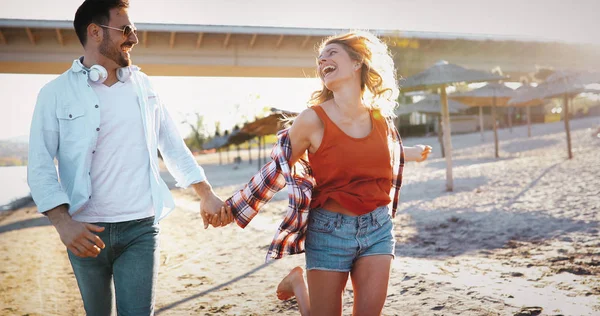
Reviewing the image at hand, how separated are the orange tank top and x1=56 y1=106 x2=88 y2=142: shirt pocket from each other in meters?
1.20

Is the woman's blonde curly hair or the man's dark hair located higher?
the man's dark hair

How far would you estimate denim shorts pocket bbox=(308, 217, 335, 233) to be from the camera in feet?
10.3

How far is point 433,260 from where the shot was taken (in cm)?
702

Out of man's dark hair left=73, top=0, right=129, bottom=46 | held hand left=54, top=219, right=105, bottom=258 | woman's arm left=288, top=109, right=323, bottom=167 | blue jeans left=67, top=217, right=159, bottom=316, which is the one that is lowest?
blue jeans left=67, top=217, right=159, bottom=316

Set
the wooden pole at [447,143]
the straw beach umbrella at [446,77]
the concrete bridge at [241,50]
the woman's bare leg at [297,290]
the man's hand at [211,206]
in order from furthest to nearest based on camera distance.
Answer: the concrete bridge at [241,50]
the wooden pole at [447,143]
the straw beach umbrella at [446,77]
the woman's bare leg at [297,290]
the man's hand at [211,206]

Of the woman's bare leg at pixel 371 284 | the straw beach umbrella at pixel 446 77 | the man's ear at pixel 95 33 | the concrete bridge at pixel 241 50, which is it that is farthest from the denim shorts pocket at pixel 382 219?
the concrete bridge at pixel 241 50

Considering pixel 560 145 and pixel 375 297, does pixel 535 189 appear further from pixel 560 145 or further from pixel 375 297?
pixel 560 145

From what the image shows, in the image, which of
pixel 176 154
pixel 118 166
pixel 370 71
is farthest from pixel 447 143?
pixel 118 166

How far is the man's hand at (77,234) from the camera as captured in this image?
2617 mm

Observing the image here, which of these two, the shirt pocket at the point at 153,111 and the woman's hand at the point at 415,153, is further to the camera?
the woman's hand at the point at 415,153

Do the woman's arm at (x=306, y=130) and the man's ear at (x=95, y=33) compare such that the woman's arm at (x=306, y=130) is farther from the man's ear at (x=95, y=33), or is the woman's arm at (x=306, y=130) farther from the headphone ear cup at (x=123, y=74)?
the man's ear at (x=95, y=33)

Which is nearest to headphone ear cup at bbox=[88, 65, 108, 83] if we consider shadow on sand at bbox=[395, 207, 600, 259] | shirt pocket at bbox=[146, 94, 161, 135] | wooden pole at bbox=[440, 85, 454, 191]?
shirt pocket at bbox=[146, 94, 161, 135]

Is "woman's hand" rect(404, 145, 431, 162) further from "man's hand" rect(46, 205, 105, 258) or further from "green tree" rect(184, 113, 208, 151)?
"green tree" rect(184, 113, 208, 151)

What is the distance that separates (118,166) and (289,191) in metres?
0.91
